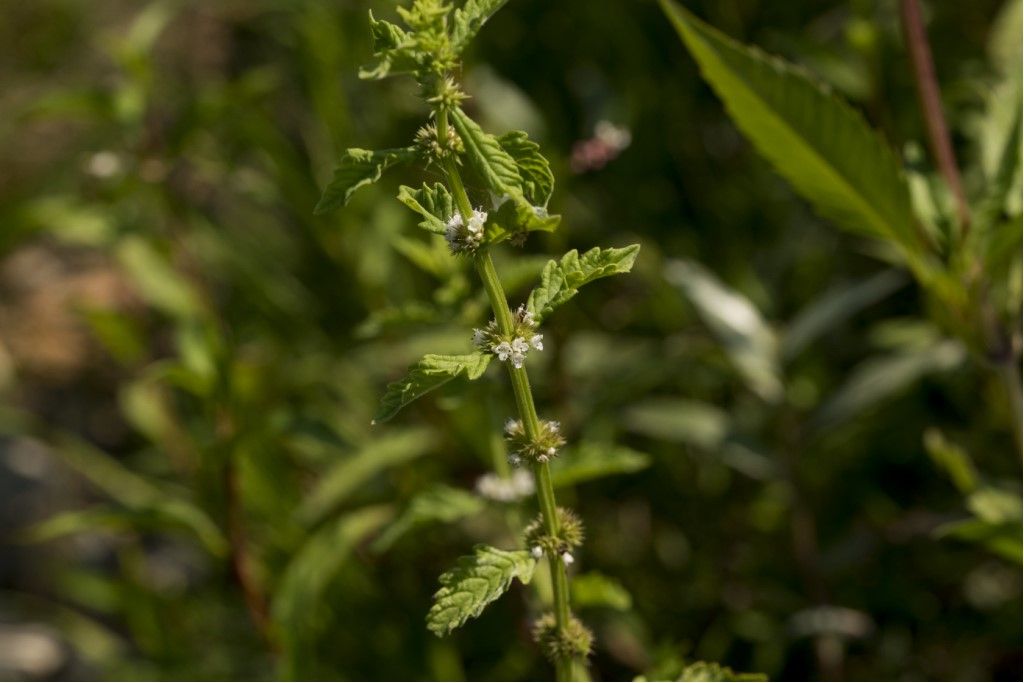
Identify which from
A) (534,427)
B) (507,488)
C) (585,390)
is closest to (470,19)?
(534,427)

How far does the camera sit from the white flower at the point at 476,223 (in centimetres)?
78

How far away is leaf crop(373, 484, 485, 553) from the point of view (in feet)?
3.55

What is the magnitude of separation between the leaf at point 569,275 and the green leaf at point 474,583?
19 cm

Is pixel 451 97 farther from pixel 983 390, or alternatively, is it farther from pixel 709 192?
pixel 709 192

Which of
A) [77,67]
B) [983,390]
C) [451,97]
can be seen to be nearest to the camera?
[451,97]

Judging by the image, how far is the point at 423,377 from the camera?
2.60 ft

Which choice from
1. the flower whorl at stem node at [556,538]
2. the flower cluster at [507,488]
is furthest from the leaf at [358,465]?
the flower whorl at stem node at [556,538]

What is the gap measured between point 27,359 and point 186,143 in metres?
1.56

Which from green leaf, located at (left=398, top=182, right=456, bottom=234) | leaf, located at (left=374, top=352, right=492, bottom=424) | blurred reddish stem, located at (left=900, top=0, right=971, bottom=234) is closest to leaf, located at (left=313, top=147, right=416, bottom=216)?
green leaf, located at (left=398, top=182, right=456, bottom=234)

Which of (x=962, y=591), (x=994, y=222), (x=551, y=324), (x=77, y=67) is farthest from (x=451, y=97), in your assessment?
(x=77, y=67)

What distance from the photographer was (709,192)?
6.82 ft

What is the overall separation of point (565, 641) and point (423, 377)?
0.88ft

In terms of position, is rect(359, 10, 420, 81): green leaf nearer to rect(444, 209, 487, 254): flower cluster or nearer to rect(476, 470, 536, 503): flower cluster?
rect(444, 209, 487, 254): flower cluster

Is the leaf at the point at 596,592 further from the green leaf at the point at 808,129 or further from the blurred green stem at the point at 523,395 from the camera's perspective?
the green leaf at the point at 808,129
